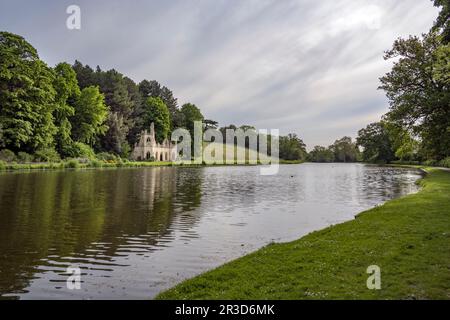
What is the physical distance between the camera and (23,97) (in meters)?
59.9

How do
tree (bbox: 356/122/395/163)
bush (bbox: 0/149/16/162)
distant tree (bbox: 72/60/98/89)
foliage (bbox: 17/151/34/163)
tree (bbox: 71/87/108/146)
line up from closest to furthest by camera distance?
bush (bbox: 0/149/16/162)
foliage (bbox: 17/151/34/163)
tree (bbox: 71/87/108/146)
distant tree (bbox: 72/60/98/89)
tree (bbox: 356/122/395/163)

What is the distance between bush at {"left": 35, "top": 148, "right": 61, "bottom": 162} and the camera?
60.7m

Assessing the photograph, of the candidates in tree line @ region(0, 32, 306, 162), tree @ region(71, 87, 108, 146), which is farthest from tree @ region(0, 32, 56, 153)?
tree @ region(71, 87, 108, 146)

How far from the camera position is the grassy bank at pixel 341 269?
6.78 metres

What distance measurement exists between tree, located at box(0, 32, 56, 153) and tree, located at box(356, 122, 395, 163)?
356 feet

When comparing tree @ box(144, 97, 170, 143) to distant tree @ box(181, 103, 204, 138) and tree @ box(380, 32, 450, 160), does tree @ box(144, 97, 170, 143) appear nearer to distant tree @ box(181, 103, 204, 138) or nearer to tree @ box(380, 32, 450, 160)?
distant tree @ box(181, 103, 204, 138)

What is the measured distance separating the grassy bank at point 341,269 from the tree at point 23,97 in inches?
2251

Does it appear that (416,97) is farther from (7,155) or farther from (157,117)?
(157,117)

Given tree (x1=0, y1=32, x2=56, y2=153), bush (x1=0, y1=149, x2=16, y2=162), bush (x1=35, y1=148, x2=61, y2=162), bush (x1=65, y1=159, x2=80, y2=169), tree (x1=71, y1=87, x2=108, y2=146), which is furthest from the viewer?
tree (x1=71, y1=87, x2=108, y2=146)

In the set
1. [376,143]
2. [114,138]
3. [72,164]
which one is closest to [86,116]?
[114,138]

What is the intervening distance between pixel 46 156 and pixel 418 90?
58.0 meters

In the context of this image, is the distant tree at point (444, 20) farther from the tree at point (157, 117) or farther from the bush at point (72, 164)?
the tree at point (157, 117)

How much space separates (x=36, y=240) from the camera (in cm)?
1247
